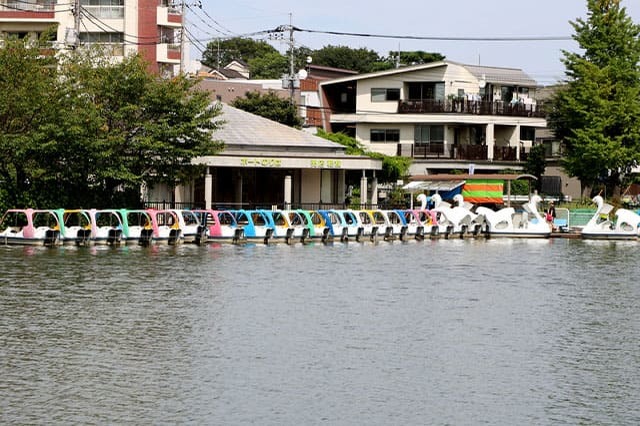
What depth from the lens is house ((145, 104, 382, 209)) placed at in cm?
5528

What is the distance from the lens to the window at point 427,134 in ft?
253

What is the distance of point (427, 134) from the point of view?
77312 mm

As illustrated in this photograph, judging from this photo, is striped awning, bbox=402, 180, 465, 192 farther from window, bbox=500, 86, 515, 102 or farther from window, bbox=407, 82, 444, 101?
window, bbox=500, 86, 515, 102

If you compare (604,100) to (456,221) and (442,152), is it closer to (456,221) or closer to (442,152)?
(442,152)

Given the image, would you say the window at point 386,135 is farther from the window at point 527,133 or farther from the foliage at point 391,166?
the window at point 527,133

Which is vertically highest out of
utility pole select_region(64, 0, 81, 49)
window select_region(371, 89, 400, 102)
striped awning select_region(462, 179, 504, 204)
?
utility pole select_region(64, 0, 81, 49)

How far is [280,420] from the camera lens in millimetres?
16453

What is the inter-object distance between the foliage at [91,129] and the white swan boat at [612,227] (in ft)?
60.7

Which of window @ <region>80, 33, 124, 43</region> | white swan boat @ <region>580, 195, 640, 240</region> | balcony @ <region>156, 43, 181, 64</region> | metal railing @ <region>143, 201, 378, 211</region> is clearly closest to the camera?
metal railing @ <region>143, 201, 378, 211</region>

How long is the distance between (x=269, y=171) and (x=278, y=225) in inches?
418

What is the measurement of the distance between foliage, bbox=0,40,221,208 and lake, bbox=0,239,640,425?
6.82 m

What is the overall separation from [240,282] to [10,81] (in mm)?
18052

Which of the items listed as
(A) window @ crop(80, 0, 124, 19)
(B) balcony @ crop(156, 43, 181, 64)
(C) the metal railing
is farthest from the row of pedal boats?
(A) window @ crop(80, 0, 124, 19)

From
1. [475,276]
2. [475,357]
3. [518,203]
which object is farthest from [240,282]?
[518,203]
